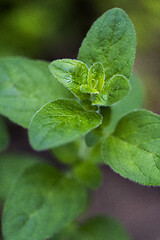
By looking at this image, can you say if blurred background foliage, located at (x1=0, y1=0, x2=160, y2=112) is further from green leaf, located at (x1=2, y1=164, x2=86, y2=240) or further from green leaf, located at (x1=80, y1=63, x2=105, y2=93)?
green leaf, located at (x1=80, y1=63, x2=105, y2=93)

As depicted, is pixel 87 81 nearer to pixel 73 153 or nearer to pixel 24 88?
pixel 24 88

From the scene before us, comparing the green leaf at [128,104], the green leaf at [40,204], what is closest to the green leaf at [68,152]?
the green leaf at [40,204]

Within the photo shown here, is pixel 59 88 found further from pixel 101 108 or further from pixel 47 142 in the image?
pixel 47 142

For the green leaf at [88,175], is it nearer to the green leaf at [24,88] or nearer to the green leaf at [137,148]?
the green leaf at [137,148]

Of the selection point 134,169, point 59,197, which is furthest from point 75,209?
point 134,169

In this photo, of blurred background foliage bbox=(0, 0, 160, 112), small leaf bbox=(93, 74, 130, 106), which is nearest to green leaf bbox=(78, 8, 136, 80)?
small leaf bbox=(93, 74, 130, 106)
